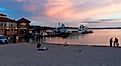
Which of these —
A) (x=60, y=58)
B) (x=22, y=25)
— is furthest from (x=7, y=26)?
(x=60, y=58)

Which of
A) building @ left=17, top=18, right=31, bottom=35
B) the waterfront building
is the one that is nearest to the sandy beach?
the waterfront building

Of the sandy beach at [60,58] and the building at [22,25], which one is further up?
the building at [22,25]

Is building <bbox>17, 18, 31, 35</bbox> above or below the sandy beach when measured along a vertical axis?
above

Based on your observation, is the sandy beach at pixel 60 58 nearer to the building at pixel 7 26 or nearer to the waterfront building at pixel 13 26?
the building at pixel 7 26

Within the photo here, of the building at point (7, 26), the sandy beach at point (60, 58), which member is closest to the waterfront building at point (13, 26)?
the building at point (7, 26)

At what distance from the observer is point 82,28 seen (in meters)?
185

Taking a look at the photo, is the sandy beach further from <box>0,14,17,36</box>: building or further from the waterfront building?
the waterfront building

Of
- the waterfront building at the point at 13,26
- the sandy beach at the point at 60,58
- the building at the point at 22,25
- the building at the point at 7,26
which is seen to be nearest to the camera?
the sandy beach at the point at 60,58

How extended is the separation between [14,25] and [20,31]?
4.43 m

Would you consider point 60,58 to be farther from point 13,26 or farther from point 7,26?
point 13,26

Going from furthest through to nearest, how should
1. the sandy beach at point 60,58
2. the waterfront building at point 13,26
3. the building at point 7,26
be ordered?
the waterfront building at point 13,26
the building at point 7,26
the sandy beach at point 60,58

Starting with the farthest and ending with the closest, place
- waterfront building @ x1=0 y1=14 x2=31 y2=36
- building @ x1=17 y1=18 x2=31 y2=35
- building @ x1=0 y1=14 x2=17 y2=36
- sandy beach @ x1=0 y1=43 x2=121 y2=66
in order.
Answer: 1. building @ x1=17 y1=18 x2=31 y2=35
2. waterfront building @ x1=0 y1=14 x2=31 y2=36
3. building @ x1=0 y1=14 x2=17 y2=36
4. sandy beach @ x1=0 y1=43 x2=121 y2=66

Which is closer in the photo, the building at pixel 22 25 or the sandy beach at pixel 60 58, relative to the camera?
the sandy beach at pixel 60 58

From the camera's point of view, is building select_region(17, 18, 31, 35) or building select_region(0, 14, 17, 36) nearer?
building select_region(0, 14, 17, 36)
